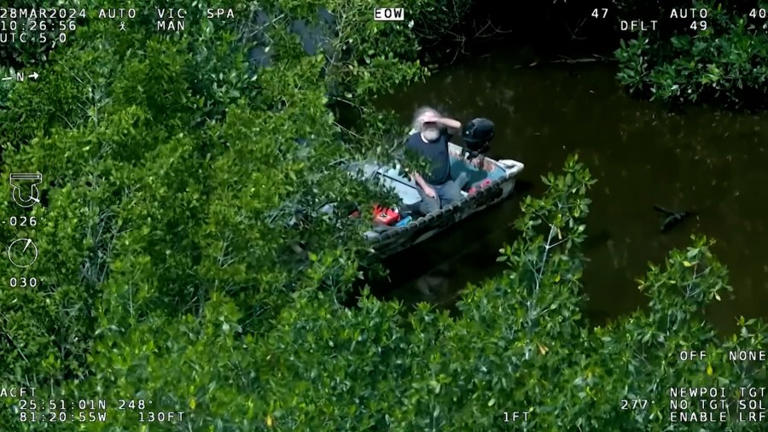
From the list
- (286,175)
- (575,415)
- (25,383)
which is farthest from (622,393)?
(25,383)

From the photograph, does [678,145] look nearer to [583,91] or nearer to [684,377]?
[583,91]

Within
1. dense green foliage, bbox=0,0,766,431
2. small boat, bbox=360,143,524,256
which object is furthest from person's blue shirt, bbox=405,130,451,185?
dense green foliage, bbox=0,0,766,431

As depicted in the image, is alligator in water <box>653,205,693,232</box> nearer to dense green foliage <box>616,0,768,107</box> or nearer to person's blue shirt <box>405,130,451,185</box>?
dense green foliage <box>616,0,768,107</box>

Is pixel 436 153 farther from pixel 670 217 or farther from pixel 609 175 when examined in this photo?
pixel 609 175
